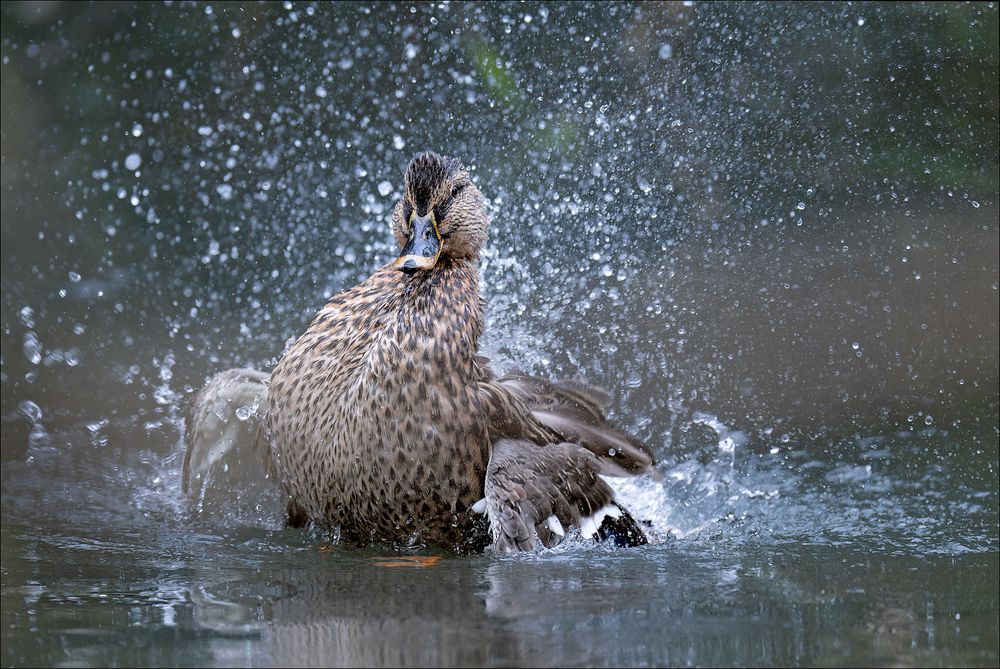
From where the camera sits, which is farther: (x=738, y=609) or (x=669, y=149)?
(x=669, y=149)

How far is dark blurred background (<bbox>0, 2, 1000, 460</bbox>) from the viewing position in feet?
18.8

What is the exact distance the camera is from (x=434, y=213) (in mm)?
3795

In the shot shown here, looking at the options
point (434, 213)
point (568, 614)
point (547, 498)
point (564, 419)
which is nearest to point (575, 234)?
point (564, 419)

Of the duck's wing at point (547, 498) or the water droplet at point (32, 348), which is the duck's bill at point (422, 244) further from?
the water droplet at point (32, 348)

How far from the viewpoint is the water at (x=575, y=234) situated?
15.2 feet

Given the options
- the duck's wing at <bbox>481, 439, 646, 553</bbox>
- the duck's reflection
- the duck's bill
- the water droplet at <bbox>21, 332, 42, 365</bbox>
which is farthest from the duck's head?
the water droplet at <bbox>21, 332, 42, 365</bbox>

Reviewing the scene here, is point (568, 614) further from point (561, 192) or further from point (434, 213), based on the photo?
point (561, 192)

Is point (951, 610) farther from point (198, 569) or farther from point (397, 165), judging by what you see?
point (397, 165)

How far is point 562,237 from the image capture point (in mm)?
5992

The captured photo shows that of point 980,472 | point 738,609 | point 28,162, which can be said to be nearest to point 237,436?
point 738,609

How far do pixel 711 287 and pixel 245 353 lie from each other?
7.57 feet

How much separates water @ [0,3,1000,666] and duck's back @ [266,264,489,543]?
0.55 ft

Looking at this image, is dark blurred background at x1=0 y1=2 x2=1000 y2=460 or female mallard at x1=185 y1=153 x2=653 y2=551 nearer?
female mallard at x1=185 y1=153 x2=653 y2=551

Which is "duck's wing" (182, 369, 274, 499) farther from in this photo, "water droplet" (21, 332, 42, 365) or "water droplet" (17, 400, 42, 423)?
"water droplet" (21, 332, 42, 365)
